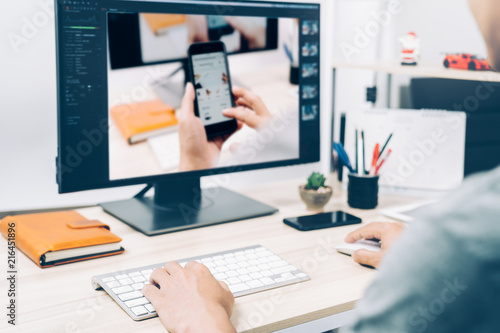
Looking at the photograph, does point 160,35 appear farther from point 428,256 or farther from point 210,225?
point 428,256

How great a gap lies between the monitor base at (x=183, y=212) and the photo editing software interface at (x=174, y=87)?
0.09 metres

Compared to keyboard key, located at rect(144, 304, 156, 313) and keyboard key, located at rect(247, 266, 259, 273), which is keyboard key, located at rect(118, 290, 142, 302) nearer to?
keyboard key, located at rect(144, 304, 156, 313)

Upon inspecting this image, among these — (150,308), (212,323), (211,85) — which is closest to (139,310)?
(150,308)

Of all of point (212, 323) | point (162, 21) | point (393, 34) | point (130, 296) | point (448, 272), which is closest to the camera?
point (448, 272)

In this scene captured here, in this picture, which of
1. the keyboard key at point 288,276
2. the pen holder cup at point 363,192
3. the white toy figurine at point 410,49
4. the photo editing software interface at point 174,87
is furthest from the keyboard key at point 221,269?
the white toy figurine at point 410,49

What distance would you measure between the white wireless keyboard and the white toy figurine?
0.76m

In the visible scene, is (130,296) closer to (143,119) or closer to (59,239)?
(59,239)

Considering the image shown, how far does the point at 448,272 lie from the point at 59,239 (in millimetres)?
801

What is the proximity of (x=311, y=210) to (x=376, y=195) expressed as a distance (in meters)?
0.17

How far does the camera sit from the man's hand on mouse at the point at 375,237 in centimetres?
103

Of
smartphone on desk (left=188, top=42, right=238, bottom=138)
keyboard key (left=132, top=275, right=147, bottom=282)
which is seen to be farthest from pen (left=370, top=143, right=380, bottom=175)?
keyboard key (left=132, top=275, right=147, bottom=282)

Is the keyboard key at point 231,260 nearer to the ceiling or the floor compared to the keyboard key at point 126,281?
nearer to the ceiling

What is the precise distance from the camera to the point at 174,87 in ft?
4.03

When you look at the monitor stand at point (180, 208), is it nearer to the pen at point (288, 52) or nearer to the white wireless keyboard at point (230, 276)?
the white wireless keyboard at point (230, 276)
